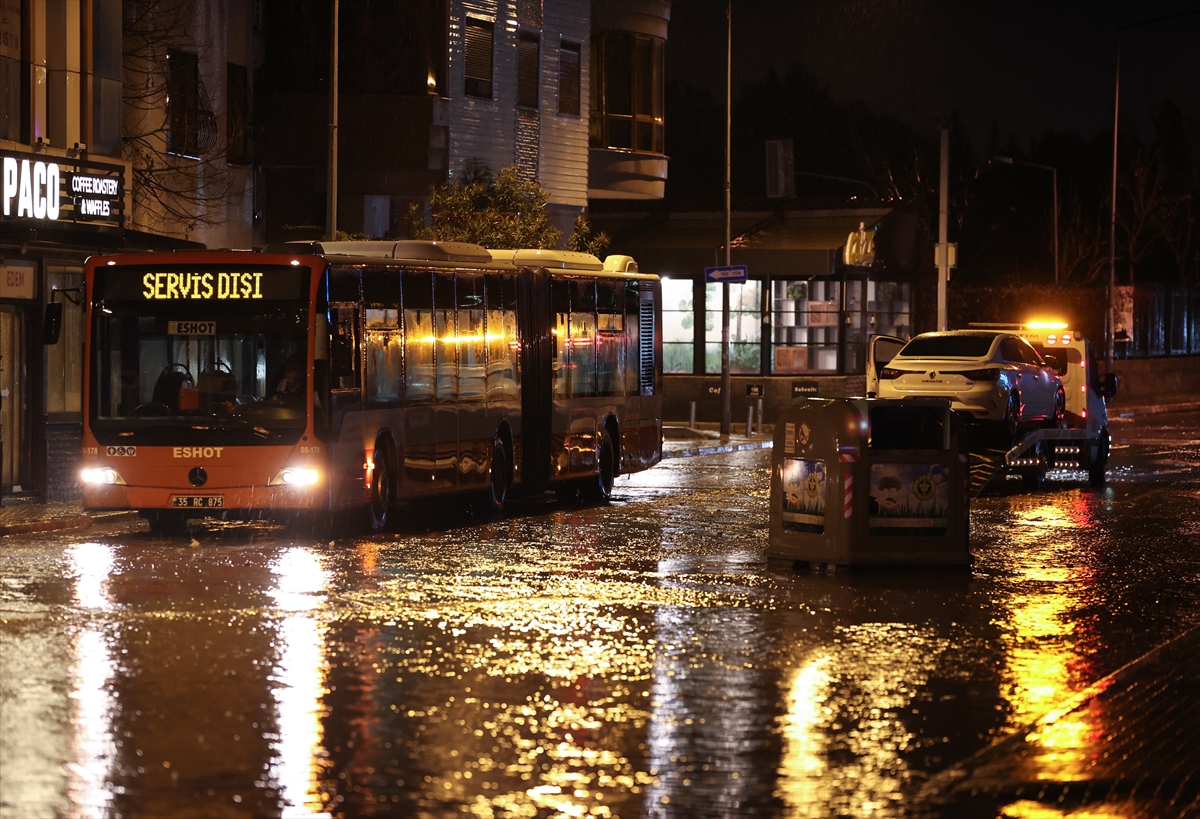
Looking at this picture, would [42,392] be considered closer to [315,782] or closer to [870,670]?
[870,670]

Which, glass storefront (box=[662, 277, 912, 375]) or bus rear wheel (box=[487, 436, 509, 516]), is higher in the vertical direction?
glass storefront (box=[662, 277, 912, 375])

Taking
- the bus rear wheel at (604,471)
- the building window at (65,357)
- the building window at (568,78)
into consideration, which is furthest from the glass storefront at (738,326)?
the building window at (65,357)

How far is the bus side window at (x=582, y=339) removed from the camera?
24.5 meters

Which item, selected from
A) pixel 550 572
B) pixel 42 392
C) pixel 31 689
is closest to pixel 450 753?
pixel 31 689

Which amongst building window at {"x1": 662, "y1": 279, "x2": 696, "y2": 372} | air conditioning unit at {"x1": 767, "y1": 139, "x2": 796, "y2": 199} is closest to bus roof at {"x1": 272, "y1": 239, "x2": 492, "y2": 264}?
building window at {"x1": 662, "y1": 279, "x2": 696, "y2": 372}

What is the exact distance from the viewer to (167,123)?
32438 millimetres

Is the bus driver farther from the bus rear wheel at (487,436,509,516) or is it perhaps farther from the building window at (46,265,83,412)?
the building window at (46,265,83,412)

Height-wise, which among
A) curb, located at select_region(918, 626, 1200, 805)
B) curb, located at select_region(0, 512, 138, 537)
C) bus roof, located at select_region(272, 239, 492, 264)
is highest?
bus roof, located at select_region(272, 239, 492, 264)

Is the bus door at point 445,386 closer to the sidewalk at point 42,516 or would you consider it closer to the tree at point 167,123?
the sidewalk at point 42,516

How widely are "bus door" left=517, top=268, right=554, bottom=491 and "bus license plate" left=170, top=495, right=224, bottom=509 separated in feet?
18.9

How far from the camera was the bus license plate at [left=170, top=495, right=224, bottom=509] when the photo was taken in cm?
1841

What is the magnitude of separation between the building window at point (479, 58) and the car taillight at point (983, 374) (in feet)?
52.4

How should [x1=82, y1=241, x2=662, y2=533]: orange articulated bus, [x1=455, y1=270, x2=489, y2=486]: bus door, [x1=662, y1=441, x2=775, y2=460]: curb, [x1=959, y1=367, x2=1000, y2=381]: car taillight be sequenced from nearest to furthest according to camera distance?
1. [x1=82, y1=241, x2=662, y2=533]: orange articulated bus
2. [x1=455, y1=270, x2=489, y2=486]: bus door
3. [x1=959, y1=367, x2=1000, y2=381]: car taillight
4. [x1=662, y1=441, x2=775, y2=460]: curb

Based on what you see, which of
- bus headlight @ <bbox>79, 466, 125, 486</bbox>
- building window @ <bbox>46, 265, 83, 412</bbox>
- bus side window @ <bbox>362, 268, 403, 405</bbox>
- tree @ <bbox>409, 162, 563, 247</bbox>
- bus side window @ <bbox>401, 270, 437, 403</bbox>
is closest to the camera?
bus headlight @ <bbox>79, 466, 125, 486</bbox>
